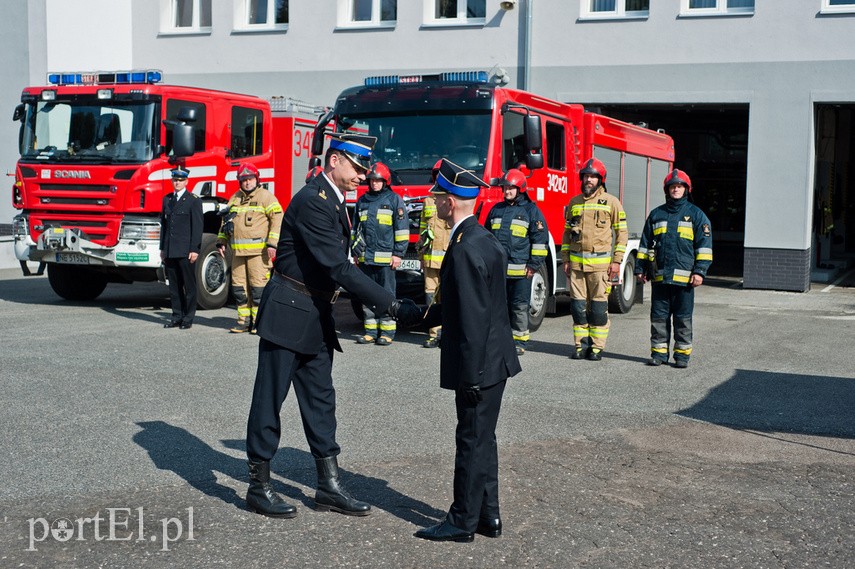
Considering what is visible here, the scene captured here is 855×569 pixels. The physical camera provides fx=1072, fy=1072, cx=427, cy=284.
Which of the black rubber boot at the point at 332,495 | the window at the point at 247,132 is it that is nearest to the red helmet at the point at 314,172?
the black rubber boot at the point at 332,495

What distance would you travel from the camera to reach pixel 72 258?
1448 cm

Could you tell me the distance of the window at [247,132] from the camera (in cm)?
1558

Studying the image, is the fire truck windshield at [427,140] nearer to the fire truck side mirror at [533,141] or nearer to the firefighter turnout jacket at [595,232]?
the fire truck side mirror at [533,141]

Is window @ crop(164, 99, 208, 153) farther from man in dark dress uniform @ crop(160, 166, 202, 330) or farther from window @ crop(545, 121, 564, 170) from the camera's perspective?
window @ crop(545, 121, 564, 170)

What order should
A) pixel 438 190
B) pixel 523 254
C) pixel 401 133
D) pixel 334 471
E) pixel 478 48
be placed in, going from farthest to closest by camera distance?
pixel 478 48
pixel 401 133
pixel 523 254
pixel 334 471
pixel 438 190

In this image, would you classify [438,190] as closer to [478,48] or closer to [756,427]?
[756,427]

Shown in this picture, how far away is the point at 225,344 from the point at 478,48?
38.3 ft

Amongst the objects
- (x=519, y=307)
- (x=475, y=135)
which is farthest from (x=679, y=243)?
(x=475, y=135)

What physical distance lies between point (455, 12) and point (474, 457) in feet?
59.2

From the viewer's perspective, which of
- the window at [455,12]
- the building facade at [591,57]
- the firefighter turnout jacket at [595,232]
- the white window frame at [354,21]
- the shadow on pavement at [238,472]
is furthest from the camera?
the white window frame at [354,21]

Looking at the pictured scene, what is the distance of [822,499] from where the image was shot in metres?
6.19

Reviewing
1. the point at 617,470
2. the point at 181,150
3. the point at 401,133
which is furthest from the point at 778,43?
the point at 617,470

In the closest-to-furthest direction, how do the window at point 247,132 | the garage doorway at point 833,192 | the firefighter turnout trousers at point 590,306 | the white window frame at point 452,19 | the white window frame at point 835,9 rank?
the firefighter turnout trousers at point 590,306, the window at point 247,132, the white window frame at point 835,9, the white window frame at point 452,19, the garage doorway at point 833,192

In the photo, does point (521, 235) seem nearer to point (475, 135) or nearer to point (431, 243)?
point (431, 243)
